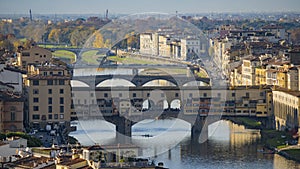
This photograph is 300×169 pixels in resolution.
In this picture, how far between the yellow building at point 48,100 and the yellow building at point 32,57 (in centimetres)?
439

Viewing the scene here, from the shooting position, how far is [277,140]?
15031 millimetres

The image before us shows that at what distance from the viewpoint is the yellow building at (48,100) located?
53.2 feet

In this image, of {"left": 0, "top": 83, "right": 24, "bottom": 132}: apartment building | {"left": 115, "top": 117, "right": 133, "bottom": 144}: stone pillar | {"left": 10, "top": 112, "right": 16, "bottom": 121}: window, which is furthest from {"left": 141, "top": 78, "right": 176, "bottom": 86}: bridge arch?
{"left": 10, "top": 112, "right": 16, "bottom": 121}: window

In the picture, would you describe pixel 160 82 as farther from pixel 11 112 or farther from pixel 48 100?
pixel 11 112

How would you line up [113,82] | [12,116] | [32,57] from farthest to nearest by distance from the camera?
[113,82] < [32,57] < [12,116]

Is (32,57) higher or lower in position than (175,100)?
higher

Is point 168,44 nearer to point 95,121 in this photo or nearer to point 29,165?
point 95,121

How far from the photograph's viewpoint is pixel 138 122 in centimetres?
1691

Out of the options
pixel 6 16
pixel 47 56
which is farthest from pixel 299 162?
pixel 6 16

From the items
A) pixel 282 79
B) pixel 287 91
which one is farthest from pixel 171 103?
pixel 287 91

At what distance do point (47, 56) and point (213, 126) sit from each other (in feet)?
17.2

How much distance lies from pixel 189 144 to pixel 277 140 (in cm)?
111

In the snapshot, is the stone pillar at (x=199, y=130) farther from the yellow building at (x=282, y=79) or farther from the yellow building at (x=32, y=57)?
the yellow building at (x=32, y=57)

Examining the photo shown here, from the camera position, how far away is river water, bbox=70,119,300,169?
12.8 meters
